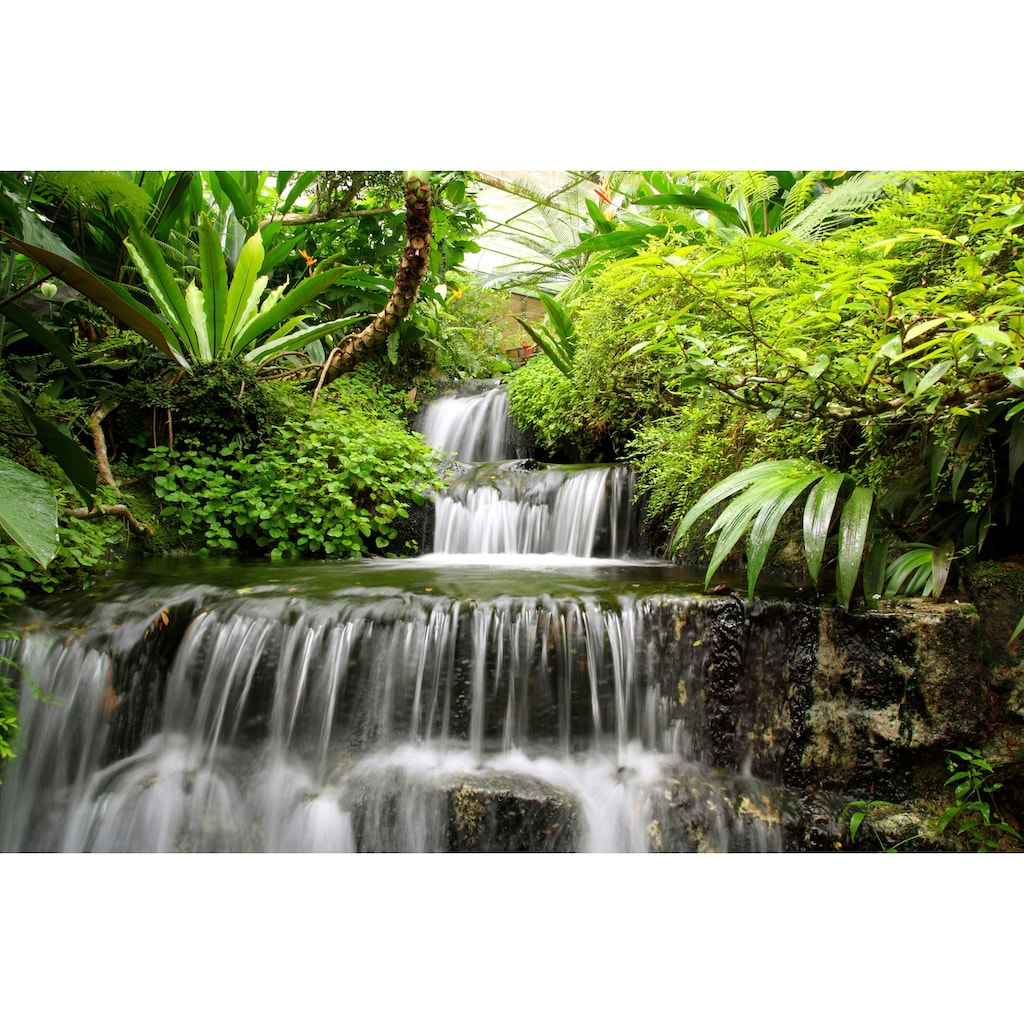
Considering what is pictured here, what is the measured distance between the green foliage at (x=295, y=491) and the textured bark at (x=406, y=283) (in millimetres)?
528

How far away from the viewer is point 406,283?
371 cm

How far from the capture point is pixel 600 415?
4551 mm

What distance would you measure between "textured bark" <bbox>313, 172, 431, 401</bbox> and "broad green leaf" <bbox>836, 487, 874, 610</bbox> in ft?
7.38

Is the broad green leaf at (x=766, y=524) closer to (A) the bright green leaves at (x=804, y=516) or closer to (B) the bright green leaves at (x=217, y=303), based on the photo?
(A) the bright green leaves at (x=804, y=516)

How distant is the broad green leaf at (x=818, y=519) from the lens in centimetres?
217

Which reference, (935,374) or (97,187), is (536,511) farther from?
(97,187)

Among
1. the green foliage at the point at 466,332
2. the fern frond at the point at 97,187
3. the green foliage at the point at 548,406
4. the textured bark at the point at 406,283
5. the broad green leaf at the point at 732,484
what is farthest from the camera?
the green foliage at the point at 466,332

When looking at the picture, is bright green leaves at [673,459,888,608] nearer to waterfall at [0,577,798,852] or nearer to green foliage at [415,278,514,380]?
waterfall at [0,577,798,852]

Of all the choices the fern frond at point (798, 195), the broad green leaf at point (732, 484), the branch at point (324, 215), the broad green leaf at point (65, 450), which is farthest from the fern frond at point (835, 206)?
the broad green leaf at point (65, 450)

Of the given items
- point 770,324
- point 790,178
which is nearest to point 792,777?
point 770,324

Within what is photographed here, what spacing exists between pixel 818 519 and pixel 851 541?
0.38 feet

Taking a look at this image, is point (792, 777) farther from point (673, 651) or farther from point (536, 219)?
point (536, 219)

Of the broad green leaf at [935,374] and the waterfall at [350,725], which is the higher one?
the broad green leaf at [935,374]

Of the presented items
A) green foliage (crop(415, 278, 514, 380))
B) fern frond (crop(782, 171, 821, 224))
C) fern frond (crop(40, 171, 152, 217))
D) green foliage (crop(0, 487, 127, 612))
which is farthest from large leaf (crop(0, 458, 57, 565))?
fern frond (crop(782, 171, 821, 224))
